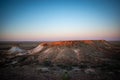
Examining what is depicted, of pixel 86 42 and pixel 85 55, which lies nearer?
pixel 85 55

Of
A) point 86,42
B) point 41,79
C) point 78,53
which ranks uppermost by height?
point 86,42

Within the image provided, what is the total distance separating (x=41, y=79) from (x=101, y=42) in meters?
24.8

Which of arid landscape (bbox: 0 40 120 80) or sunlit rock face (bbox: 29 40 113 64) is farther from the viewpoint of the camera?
sunlit rock face (bbox: 29 40 113 64)

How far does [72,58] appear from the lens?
20.6 m

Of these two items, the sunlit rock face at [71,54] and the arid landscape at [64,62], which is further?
the sunlit rock face at [71,54]

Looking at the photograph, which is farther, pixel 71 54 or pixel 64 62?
pixel 71 54

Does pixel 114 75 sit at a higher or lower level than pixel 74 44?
lower

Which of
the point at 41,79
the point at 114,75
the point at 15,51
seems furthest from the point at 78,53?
the point at 15,51

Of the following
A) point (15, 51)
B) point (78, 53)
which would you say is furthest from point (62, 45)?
point (15, 51)

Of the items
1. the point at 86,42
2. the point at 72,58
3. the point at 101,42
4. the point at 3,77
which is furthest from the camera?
the point at 101,42

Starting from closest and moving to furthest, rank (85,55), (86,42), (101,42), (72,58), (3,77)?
(3,77), (72,58), (85,55), (86,42), (101,42)

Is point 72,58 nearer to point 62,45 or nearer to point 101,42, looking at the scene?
point 62,45

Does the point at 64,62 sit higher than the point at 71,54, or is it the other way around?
the point at 71,54

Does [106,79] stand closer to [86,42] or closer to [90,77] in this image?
[90,77]
